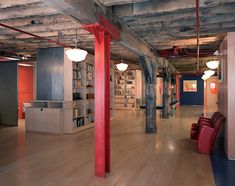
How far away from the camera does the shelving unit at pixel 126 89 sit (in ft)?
46.2

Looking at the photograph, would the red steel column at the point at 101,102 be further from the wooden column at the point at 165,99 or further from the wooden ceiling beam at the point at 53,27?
the wooden column at the point at 165,99

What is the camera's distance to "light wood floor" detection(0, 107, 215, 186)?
3227mm

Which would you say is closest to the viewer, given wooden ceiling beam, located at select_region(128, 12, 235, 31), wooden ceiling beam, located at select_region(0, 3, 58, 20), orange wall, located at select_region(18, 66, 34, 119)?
wooden ceiling beam, located at select_region(0, 3, 58, 20)

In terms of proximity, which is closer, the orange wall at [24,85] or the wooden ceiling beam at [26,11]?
the wooden ceiling beam at [26,11]

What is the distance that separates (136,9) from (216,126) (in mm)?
2828

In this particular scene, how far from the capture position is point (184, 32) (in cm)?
473

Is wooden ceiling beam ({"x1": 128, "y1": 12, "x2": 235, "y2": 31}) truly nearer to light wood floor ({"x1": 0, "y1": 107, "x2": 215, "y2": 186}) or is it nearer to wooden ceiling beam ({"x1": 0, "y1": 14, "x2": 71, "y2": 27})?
wooden ceiling beam ({"x1": 0, "y1": 14, "x2": 71, "y2": 27})

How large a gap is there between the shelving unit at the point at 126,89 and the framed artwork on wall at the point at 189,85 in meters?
6.17

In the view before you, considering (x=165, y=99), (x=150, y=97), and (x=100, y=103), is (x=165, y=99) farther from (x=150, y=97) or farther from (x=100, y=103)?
(x=100, y=103)

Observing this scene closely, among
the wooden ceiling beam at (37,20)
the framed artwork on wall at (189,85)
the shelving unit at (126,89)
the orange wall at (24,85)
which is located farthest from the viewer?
the framed artwork on wall at (189,85)

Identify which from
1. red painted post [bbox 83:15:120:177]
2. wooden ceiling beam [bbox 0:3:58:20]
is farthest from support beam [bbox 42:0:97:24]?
wooden ceiling beam [bbox 0:3:58:20]

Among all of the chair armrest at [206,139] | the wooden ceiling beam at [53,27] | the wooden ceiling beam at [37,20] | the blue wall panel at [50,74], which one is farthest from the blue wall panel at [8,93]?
the chair armrest at [206,139]

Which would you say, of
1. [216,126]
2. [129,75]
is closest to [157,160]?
[216,126]

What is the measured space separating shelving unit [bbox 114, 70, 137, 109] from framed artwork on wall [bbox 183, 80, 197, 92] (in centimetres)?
617
